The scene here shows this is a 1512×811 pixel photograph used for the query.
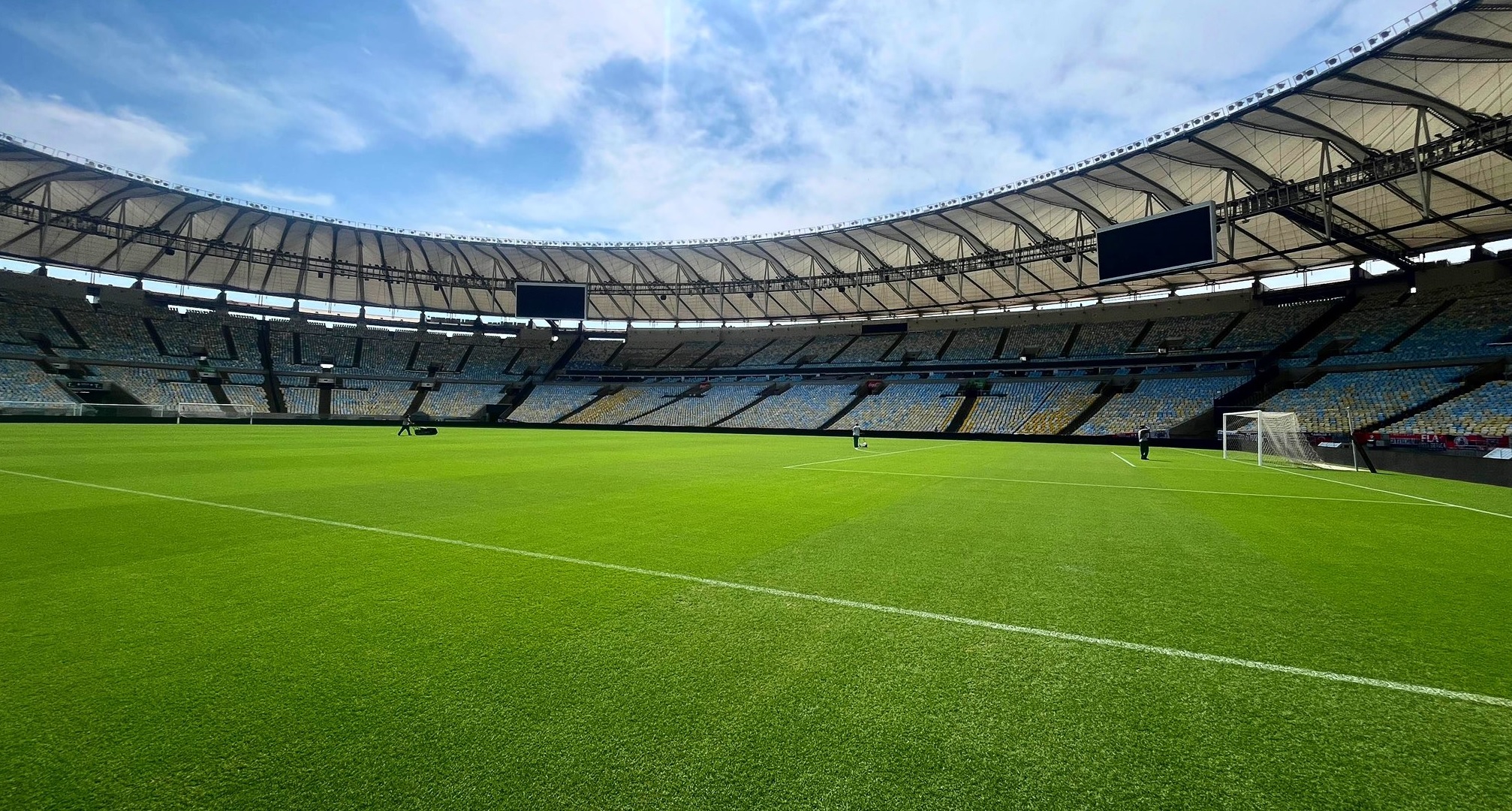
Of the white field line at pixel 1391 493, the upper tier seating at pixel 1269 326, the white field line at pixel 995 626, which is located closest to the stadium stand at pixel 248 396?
the white field line at pixel 995 626

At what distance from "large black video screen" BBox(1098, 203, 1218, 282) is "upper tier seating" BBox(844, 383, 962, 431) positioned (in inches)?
564

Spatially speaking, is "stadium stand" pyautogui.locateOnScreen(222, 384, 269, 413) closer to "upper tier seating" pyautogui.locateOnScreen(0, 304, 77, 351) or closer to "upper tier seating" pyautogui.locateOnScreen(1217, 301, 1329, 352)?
"upper tier seating" pyautogui.locateOnScreen(0, 304, 77, 351)

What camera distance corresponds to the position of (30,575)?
4824 millimetres

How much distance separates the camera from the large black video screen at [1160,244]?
83.4 ft

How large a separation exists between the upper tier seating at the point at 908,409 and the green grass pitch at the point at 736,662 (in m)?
32.9

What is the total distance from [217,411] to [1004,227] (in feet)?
178

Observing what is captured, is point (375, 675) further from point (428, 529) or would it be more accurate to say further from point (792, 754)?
point (428, 529)

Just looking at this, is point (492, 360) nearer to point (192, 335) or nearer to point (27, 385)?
point (192, 335)

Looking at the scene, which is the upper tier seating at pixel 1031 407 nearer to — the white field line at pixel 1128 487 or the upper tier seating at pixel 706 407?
the upper tier seating at pixel 706 407

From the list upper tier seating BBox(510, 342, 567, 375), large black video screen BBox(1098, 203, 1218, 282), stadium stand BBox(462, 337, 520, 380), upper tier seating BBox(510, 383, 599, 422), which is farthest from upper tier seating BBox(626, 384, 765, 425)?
large black video screen BBox(1098, 203, 1218, 282)

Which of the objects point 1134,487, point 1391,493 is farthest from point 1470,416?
point 1134,487

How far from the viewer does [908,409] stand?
142 ft

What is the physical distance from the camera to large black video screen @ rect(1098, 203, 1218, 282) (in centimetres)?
2542

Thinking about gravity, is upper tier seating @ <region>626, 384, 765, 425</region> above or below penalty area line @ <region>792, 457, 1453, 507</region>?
above
